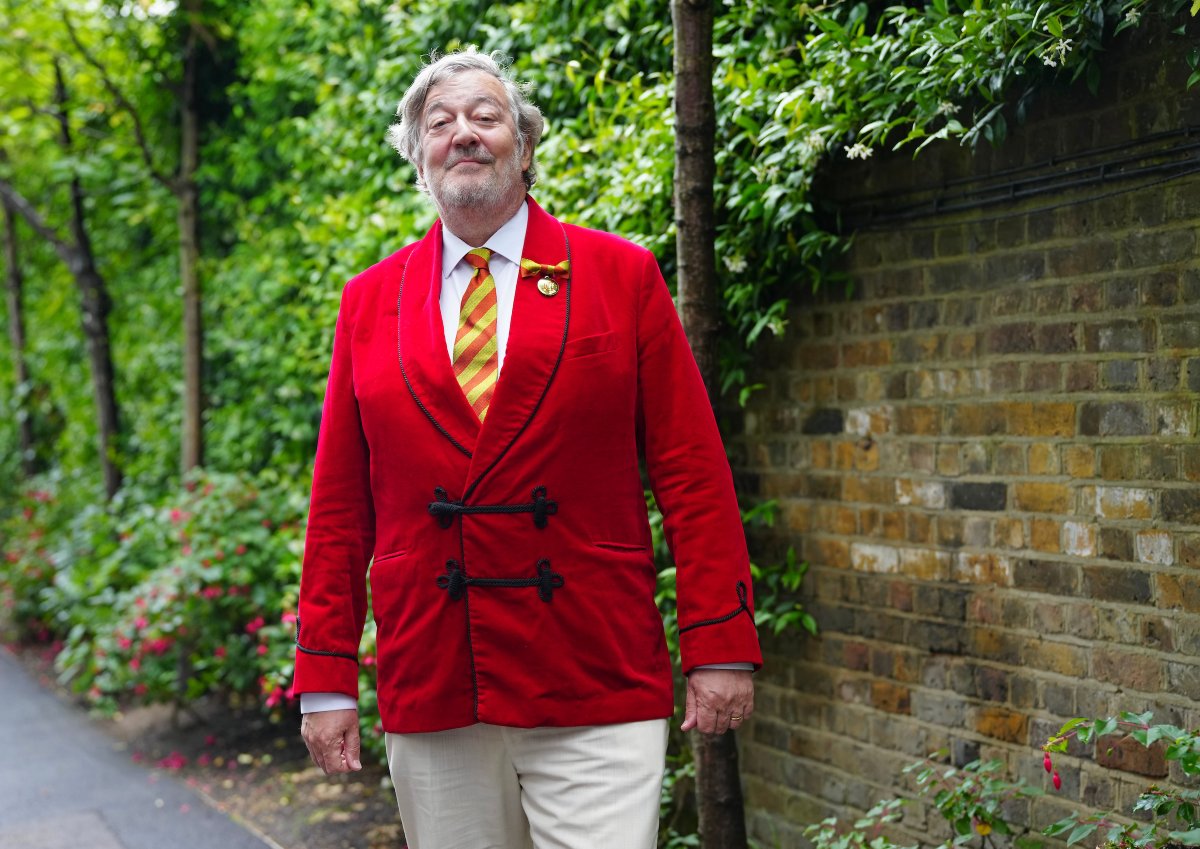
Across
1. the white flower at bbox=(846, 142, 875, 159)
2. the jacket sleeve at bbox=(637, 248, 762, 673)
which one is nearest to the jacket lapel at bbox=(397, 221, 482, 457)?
the jacket sleeve at bbox=(637, 248, 762, 673)

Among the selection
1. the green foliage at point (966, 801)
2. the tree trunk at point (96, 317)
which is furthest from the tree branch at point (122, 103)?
the green foliage at point (966, 801)

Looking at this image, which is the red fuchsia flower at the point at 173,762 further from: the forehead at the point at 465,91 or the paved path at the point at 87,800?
the forehead at the point at 465,91

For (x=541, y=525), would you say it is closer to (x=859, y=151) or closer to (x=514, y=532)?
(x=514, y=532)

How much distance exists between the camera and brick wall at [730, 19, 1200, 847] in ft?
9.30

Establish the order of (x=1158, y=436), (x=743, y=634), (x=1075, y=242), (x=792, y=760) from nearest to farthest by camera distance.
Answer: (x=743, y=634) → (x=1158, y=436) → (x=1075, y=242) → (x=792, y=760)

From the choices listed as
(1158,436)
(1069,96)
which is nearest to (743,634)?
(1158,436)

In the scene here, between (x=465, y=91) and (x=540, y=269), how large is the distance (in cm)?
42

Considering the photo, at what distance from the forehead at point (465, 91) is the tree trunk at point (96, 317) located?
6.55 meters

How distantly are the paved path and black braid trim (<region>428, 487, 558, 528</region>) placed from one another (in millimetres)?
3114

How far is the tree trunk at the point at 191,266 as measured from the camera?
24.5 feet

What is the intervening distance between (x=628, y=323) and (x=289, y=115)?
5.23m

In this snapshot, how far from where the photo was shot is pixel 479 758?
2.44m

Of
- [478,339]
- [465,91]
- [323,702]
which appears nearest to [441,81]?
[465,91]

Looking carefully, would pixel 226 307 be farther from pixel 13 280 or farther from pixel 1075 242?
pixel 1075 242
